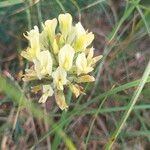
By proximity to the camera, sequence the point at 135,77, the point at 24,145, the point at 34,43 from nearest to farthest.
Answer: the point at 34,43, the point at 24,145, the point at 135,77

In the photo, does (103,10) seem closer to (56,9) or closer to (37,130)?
(56,9)

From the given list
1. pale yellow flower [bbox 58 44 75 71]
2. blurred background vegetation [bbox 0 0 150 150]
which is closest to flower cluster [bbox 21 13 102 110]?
pale yellow flower [bbox 58 44 75 71]

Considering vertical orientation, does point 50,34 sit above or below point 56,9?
below

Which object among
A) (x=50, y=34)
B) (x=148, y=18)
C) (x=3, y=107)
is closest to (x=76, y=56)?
(x=50, y=34)

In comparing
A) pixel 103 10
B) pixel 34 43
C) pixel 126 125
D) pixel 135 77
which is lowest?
pixel 126 125

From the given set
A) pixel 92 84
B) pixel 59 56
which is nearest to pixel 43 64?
pixel 59 56

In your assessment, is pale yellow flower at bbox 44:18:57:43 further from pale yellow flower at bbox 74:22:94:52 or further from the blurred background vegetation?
the blurred background vegetation

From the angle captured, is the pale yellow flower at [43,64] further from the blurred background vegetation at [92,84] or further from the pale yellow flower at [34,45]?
the blurred background vegetation at [92,84]

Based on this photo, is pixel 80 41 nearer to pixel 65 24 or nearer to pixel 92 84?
pixel 65 24
